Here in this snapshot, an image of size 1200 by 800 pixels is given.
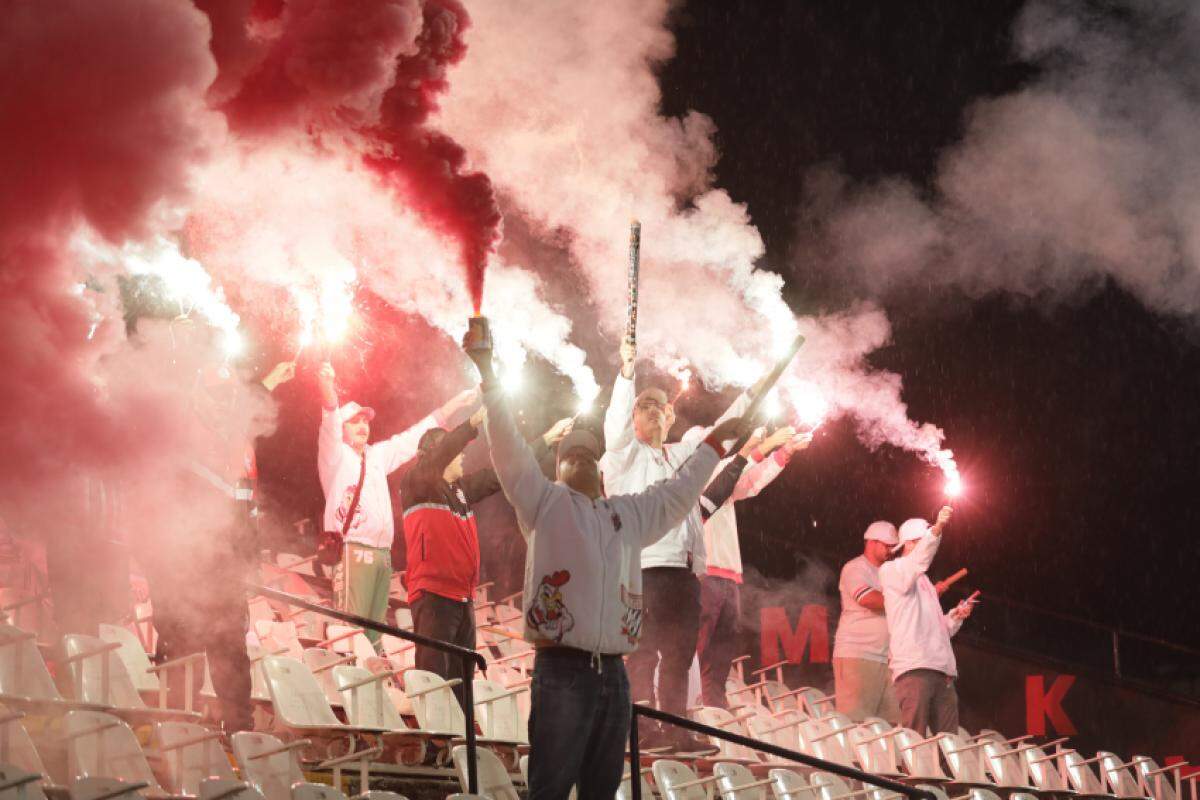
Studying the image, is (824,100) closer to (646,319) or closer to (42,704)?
(646,319)

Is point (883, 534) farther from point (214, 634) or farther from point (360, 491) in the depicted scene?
point (214, 634)

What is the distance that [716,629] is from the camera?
7.98 m

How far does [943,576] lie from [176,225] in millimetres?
10144

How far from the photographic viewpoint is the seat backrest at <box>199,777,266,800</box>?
14.5 feet

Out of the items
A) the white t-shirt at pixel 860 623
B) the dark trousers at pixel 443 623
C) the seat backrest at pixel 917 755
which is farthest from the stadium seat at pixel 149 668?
the white t-shirt at pixel 860 623

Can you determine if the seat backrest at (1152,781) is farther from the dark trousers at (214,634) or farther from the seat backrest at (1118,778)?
the dark trousers at (214,634)

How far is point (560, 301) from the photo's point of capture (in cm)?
1036

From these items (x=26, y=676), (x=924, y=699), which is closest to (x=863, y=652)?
(x=924, y=699)

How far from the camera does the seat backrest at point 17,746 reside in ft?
14.6

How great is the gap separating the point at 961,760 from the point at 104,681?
5552 mm

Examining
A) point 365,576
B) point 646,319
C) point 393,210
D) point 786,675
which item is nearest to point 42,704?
point 365,576

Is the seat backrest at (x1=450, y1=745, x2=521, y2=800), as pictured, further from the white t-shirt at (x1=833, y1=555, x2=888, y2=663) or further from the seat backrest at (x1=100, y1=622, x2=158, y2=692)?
the white t-shirt at (x1=833, y1=555, x2=888, y2=663)

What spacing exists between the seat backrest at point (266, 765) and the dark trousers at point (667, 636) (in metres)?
1.99

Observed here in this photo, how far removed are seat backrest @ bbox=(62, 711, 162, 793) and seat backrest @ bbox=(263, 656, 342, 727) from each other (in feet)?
3.21
